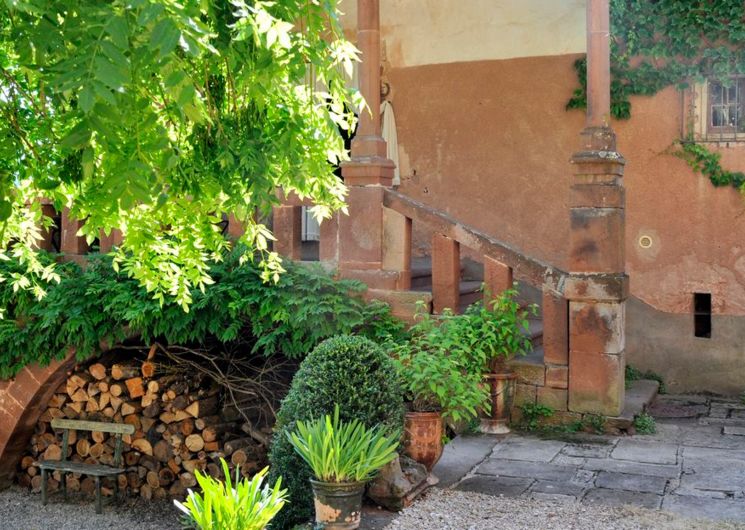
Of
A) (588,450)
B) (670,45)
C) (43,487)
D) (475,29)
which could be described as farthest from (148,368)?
(670,45)

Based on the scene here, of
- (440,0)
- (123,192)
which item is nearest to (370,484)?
(123,192)

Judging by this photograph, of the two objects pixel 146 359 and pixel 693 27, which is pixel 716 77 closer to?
pixel 693 27

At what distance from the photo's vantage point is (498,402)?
23.5ft

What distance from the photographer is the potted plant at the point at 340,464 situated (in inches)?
188

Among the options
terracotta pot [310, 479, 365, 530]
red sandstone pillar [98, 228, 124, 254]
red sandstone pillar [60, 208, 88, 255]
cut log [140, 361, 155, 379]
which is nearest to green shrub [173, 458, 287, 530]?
terracotta pot [310, 479, 365, 530]

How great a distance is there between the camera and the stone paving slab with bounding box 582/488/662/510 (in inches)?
211

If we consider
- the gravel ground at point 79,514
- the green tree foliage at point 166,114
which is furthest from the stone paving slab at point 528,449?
the gravel ground at point 79,514

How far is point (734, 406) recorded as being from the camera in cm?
830

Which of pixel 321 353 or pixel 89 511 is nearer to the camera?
pixel 321 353

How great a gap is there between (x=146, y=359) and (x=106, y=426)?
2.50ft

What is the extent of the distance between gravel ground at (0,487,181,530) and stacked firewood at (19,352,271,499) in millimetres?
175

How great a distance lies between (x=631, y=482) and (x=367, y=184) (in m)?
3.33

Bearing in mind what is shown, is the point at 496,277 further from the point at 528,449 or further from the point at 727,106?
the point at 727,106

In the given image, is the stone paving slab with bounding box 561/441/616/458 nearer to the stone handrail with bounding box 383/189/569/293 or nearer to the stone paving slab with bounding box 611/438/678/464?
the stone paving slab with bounding box 611/438/678/464
